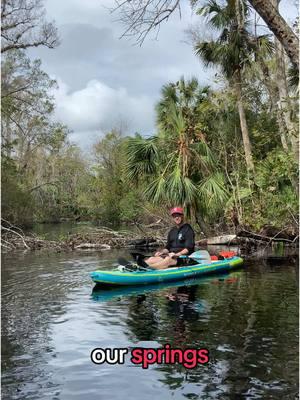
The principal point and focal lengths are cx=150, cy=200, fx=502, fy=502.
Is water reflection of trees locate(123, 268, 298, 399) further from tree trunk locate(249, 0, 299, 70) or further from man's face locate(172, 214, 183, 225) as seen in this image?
tree trunk locate(249, 0, 299, 70)

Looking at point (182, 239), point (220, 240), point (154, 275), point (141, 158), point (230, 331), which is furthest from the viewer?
point (220, 240)

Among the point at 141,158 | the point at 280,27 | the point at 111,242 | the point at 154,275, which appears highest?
the point at 141,158

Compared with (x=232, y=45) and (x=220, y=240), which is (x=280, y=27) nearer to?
(x=220, y=240)

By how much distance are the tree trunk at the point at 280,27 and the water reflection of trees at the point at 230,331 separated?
10.3ft

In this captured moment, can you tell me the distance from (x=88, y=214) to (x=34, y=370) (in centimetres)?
4221

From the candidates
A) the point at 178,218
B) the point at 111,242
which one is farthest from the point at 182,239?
the point at 111,242

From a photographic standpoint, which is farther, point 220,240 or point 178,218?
point 220,240

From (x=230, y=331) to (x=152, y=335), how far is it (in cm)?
106

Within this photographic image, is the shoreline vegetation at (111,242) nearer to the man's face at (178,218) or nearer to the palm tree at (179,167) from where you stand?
the palm tree at (179,167)

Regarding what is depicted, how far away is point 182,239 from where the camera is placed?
11266 millimetres

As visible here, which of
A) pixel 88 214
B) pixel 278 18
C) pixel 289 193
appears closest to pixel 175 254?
pixel 289 193

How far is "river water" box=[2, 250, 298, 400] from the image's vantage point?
4914mm

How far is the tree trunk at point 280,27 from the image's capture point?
487 centimetres

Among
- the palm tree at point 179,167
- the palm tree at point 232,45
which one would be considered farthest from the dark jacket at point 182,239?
the palm tree at point 232,45
